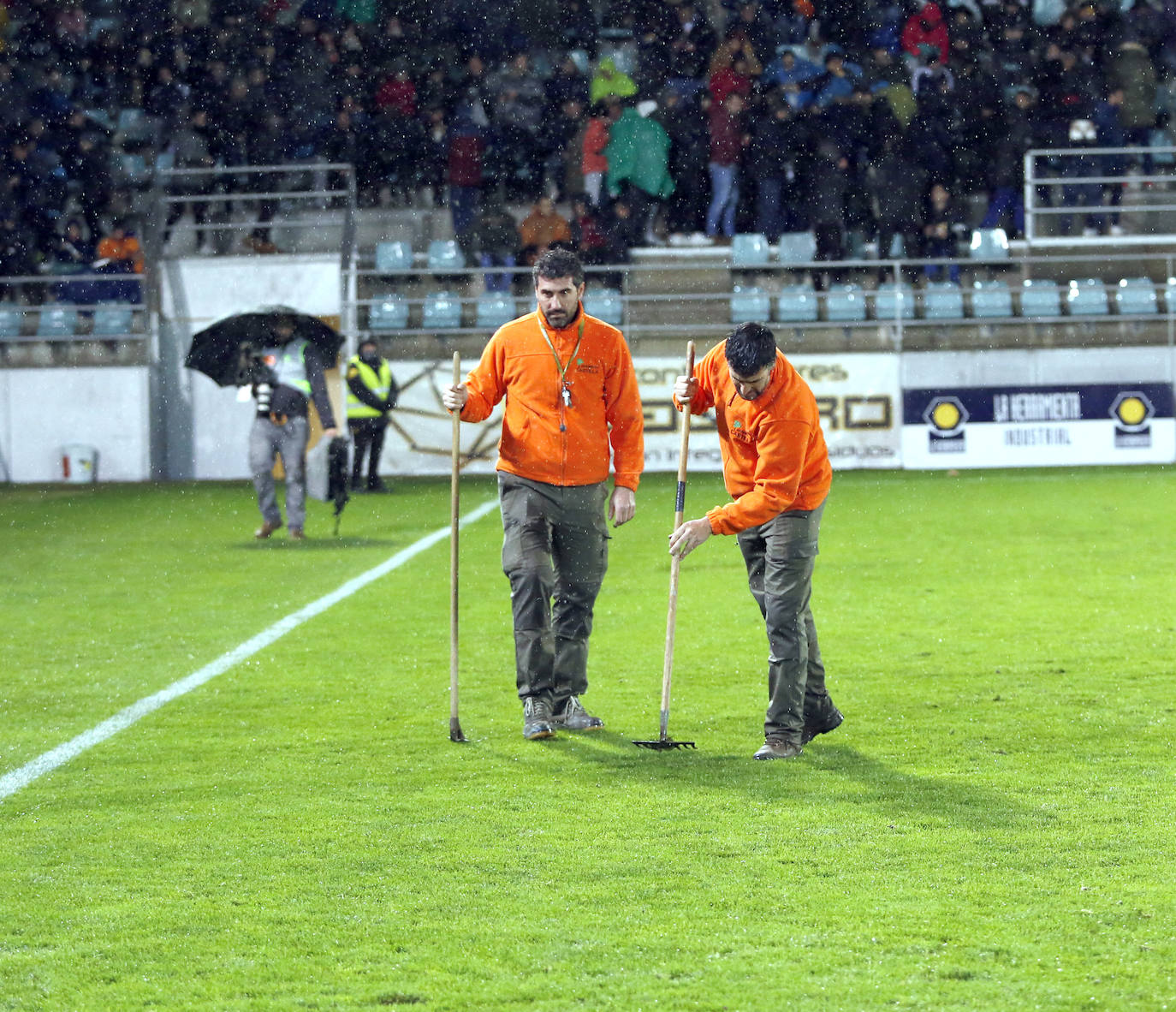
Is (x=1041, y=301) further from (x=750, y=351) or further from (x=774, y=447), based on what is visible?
(x=750, y=351)

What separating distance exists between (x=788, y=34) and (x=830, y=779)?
2342cm

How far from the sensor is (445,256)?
2653 cm

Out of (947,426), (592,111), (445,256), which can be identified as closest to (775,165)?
(592,111)

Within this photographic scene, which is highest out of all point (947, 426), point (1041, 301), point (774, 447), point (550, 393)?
point (1041, 301)

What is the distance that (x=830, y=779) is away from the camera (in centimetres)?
630

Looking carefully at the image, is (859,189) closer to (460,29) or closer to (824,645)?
(460,29)

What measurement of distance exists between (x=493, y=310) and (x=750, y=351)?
63.8 ft

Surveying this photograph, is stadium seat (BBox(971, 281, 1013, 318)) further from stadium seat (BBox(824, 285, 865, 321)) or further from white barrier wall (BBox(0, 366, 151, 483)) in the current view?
white barrier wall (BBox(0, 366, 151, 483))

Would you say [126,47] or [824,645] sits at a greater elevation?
[126,47]

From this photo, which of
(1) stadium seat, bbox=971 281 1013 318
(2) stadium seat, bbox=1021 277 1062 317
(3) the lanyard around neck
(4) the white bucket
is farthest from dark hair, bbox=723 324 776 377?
(4) the white bucket

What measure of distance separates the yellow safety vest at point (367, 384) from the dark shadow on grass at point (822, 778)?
1543 centimetres

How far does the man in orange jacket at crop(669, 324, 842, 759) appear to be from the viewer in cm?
643

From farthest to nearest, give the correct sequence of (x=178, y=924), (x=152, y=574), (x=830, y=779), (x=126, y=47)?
(x=126, y=47), (x=152, y=574), (x=830, y=779), (x=178, y=924)

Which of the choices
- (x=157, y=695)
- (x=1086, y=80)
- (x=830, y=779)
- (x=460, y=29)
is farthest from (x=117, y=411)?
(x=830, y=779)
